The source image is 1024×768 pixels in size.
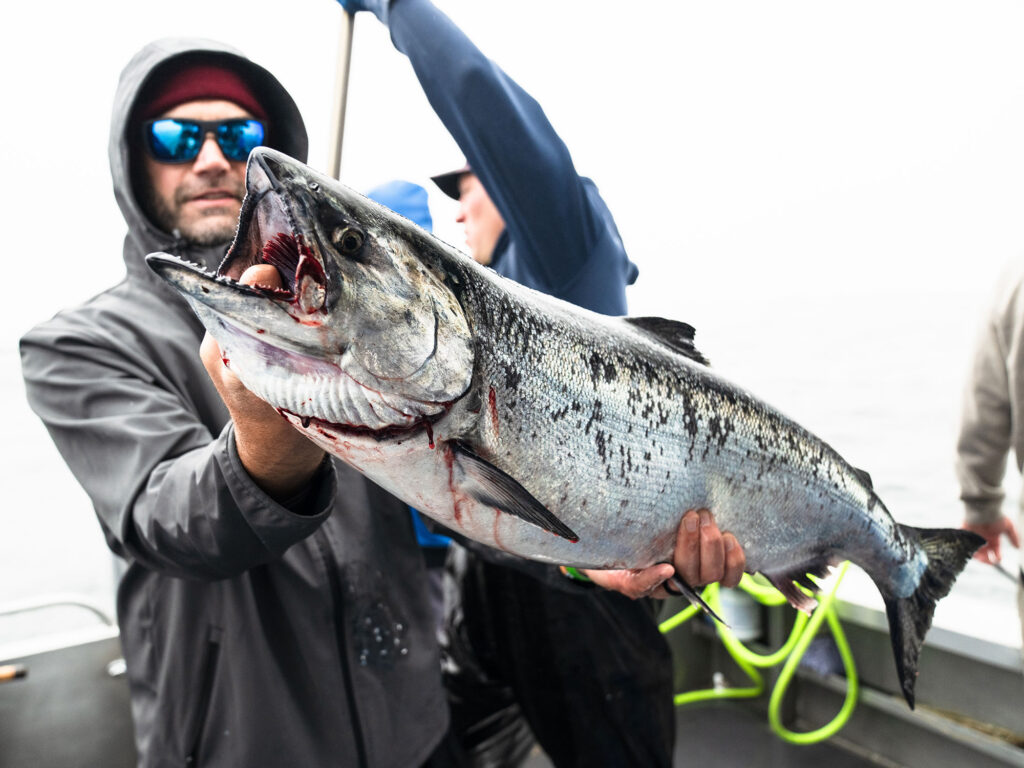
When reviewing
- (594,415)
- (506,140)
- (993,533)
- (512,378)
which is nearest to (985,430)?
(993,533)

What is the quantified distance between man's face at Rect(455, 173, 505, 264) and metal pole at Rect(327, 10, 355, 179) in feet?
2.06

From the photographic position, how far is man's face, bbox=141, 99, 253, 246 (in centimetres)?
226

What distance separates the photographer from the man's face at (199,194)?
226cm

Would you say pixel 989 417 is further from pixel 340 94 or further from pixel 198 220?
pixel 198 220

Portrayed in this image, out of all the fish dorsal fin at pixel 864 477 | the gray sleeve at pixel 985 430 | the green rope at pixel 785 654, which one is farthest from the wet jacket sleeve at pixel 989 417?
the fish dorsal fin at pixel 864 477

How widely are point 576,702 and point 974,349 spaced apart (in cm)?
215

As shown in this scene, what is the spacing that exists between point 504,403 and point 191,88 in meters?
1.77

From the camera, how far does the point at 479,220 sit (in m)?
3.38

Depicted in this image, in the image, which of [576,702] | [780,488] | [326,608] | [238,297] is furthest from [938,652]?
[238,297]

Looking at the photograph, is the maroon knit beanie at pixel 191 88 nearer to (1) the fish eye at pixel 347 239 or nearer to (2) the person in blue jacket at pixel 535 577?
(2) the person in blue jacket at pixel 535 577

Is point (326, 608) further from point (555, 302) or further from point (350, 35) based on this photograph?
point (350, 35)

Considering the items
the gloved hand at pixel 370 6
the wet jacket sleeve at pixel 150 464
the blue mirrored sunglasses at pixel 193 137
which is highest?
the gloved hand at pixel 370 6

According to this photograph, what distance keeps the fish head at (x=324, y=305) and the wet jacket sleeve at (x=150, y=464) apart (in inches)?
13.2

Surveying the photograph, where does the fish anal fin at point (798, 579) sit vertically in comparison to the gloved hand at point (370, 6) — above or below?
below
